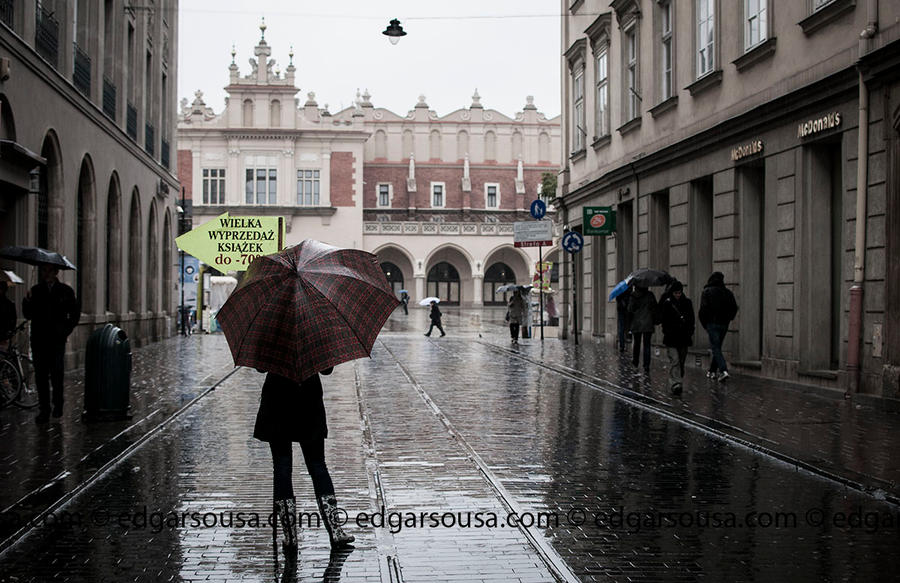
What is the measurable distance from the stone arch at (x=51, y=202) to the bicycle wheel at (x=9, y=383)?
624 cm

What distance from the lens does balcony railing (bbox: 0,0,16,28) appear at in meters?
14.6

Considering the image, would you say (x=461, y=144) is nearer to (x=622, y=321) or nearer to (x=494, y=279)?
(x=494, y=279)

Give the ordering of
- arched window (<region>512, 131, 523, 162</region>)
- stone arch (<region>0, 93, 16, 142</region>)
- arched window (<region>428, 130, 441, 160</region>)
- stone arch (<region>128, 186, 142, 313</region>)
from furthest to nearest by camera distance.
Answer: arched window (<region>512, 131, 523, 162</region>), arched window (<region>428, 130, 441, 160</region>), stone arch (<region>128, 186, 142, 313</region>), stone arch (<region>0, 93, 16, 142</region>)

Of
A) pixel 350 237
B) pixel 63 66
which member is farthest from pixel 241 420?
pixel 350 237

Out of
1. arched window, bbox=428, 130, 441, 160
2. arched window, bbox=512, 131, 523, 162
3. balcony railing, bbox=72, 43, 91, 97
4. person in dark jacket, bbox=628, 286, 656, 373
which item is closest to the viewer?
person in dark jacket, bbox=628, 286, 656, 373

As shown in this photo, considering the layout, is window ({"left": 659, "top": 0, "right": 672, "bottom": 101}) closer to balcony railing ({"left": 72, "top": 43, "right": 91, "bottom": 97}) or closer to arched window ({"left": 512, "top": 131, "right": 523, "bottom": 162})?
balcony railing ({"left": 72, "top": 43, "right": 91, "bottom": 97})

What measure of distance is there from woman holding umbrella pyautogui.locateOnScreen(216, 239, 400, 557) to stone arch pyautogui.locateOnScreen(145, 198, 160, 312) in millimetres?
23495

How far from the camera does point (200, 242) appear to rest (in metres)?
13.0

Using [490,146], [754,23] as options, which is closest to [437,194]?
[490,146]

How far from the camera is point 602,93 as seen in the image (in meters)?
27.0

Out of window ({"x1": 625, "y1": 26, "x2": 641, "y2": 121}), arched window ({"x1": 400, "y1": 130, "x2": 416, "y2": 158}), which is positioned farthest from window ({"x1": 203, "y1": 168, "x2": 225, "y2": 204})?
window ({"x1": 625, "y1": 26, "x2": 641, "y2": 121})

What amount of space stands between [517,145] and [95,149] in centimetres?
6152

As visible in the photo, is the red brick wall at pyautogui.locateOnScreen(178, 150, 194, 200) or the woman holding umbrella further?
the red brick wall at pyautogui.locateOnScreen(178, 150, 194, 200)

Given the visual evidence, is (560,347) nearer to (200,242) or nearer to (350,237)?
(200,242)
